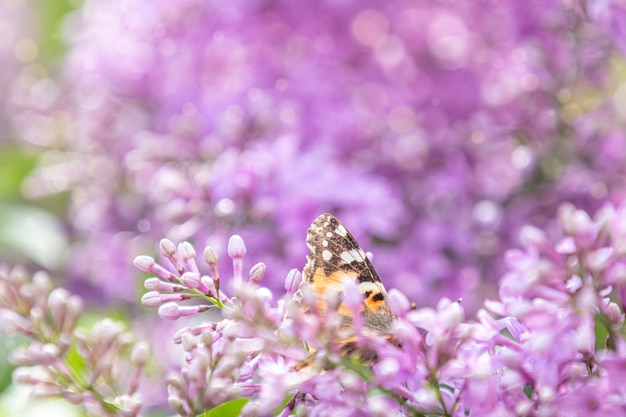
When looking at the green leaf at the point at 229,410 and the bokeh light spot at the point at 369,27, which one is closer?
the green leaf at the point at 229,410

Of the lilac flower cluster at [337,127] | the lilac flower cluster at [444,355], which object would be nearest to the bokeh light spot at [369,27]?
Result: the lilac flower cluster at [337,127]

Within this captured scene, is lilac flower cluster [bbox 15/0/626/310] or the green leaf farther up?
lilac flower cluster [bbox 15/0/626/310]

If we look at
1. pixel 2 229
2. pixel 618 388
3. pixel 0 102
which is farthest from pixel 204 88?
pixel 0 102

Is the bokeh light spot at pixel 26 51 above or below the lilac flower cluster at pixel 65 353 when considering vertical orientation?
above

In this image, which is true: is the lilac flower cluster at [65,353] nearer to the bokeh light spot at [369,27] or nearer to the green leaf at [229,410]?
the green leaf at [229,410]

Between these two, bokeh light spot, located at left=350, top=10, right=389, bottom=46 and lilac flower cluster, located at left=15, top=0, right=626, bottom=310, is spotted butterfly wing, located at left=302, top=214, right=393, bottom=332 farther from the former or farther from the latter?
bokeh light spot, located at left=350, top=10, right=389, bottom=46

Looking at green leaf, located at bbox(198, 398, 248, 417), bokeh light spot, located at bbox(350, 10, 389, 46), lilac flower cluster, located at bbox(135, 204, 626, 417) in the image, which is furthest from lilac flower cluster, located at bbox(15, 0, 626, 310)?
lilac flower cluster, located at bbox(135, 204, 626, 417)

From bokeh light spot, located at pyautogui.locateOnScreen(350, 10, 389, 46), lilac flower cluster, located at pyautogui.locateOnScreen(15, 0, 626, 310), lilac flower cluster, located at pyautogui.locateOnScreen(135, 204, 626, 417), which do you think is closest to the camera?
lilac flower cluster, located at pyautogui.locateOnScreen(135, 204, 626, 417)
